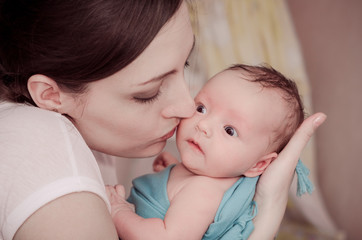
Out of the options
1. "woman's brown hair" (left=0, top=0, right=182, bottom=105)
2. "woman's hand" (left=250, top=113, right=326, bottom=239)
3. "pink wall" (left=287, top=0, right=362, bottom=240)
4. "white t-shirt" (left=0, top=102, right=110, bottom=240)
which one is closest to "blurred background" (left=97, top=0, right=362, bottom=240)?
"pink wall" (left=287, top=0, right=362, bottom=240)

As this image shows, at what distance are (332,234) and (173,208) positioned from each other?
180 centimetres

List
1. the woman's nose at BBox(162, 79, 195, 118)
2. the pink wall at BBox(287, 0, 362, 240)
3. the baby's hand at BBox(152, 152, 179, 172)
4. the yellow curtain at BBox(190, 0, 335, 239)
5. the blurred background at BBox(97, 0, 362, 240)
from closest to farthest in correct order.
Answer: the woman's nose at BBox(162, 79, 195, 118) < the baby's hand at BBox(152, 152, 179, 172) < the yellow curtain at BBox(190, 0, 335, 239) < the blurred background at BBox(97, 0, 362, 240) < the pink wall at BBox(287, 0, 362, 240)

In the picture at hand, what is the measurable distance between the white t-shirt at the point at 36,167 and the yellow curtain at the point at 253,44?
1.29 meters

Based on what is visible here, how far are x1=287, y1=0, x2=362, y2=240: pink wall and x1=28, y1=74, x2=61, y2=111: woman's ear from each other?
2113 millimetres

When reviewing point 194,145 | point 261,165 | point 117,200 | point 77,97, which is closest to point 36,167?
point 77,97

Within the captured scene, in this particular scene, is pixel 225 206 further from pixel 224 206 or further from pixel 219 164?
pixel 219 164

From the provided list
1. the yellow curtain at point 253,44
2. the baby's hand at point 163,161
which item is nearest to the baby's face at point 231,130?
the baby's hand at point 163,161

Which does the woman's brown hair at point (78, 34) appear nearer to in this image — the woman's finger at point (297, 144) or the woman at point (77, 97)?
the woman at point (77, 97)

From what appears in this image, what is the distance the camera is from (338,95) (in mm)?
2865

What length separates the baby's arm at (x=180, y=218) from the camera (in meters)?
1.20

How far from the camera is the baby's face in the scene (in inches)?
50.7

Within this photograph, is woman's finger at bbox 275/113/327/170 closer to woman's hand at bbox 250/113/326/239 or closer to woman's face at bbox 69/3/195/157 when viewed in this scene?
woman's hand at bbox 250/113/326/239

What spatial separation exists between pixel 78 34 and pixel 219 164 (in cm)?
52

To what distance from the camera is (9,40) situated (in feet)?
3.75
